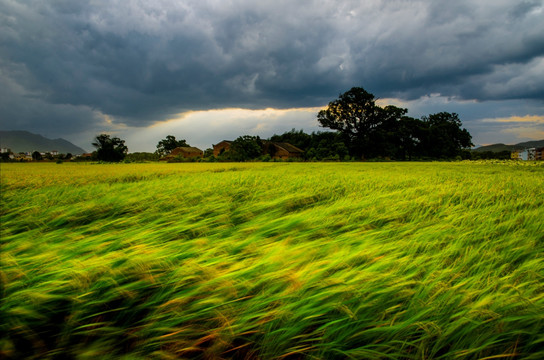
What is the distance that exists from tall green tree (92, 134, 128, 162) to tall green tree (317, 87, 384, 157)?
2951 centimetres

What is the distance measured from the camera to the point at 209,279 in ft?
3.04

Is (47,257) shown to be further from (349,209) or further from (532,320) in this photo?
(349,209)

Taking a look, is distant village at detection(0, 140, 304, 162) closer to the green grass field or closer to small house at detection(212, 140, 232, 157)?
small house at detection(212, 140, 232, 157)

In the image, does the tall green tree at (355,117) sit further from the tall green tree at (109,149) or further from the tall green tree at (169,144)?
the tall green tree at (169,144)

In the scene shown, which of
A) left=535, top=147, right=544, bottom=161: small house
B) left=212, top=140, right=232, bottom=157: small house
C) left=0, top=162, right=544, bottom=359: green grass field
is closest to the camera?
→ left=0, top=162, right=544, bottom=359: green grass field

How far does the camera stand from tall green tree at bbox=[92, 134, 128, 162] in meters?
30.1

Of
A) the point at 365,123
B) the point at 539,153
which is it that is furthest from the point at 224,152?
the point at 539,153

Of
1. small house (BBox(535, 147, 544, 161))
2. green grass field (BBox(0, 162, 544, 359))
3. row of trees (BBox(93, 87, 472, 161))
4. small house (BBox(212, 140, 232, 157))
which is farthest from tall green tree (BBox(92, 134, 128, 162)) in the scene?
small house (BBox(535, 147, 544, 161))

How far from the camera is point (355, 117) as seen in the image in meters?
37.6

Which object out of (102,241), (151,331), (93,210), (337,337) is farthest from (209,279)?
(93,210)

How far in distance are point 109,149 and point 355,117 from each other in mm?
35840

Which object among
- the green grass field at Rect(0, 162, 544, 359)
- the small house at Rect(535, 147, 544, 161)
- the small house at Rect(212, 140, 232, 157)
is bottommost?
the green grass field at Rect(0, 162, 544, 359)

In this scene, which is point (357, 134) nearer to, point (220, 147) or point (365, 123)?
point (365, 123)

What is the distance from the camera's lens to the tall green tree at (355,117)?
1459 inches
